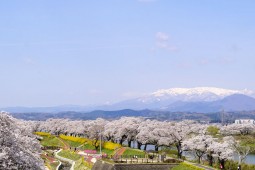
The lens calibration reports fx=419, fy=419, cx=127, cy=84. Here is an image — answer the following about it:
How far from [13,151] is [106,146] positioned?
6965 centimetres

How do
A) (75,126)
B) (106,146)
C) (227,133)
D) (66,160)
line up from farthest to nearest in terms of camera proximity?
(75,126), (227,133), (106,146), (66,160)

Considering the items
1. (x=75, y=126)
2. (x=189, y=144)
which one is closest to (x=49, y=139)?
(x=75, y=126)

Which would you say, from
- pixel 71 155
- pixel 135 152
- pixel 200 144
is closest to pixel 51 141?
pixel 71 155

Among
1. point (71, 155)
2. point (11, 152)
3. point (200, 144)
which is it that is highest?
point (11, 152)

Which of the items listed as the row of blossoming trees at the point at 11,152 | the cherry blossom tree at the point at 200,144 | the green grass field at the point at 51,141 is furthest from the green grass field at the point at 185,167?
the green grass field at the point at 51,141

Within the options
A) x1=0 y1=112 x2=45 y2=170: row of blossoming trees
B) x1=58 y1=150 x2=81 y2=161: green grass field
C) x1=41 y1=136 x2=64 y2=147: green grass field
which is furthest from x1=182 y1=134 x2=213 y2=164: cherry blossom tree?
x1=41 y1=136 x2=64 y2=147: green grass field

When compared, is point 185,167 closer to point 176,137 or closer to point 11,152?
point 176,137

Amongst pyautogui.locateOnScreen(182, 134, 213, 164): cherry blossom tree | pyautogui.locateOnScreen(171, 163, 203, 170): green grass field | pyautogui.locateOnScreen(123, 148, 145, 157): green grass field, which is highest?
pyautogui.locateOnScreen(182, 134, 213, 164): cherry blossom tree

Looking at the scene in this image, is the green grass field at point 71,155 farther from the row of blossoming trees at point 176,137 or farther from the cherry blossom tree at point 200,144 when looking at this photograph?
the cherry blossom tree at point 200,144

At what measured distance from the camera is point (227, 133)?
11156cm

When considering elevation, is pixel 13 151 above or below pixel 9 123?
below

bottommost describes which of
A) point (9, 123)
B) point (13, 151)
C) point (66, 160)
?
point (66, 160)

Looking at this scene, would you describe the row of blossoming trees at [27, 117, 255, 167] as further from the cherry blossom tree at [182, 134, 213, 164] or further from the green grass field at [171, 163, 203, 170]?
the green grass field at [171, 163, 203, 170]

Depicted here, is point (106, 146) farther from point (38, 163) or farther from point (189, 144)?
point (38, 163)
